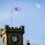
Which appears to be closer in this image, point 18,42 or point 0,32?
point 18,42

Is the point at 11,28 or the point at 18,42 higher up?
the point at 11,28

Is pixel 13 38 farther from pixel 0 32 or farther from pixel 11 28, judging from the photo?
pixel 0 32

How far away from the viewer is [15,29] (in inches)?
1893

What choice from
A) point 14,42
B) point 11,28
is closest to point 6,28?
point 11,28

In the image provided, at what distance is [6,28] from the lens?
48.5m

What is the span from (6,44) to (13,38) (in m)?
2.51

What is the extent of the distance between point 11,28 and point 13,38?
9.33 feet

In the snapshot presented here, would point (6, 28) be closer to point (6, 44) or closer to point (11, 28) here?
point (11, 28)

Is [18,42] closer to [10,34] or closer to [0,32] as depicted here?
[10,34]

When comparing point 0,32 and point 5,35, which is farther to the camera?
point 0,32

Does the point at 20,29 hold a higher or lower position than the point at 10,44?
higher

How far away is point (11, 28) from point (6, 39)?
357 centimetres

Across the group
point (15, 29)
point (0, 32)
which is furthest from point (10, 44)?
point (0, 32)

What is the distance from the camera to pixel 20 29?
1891 inches
